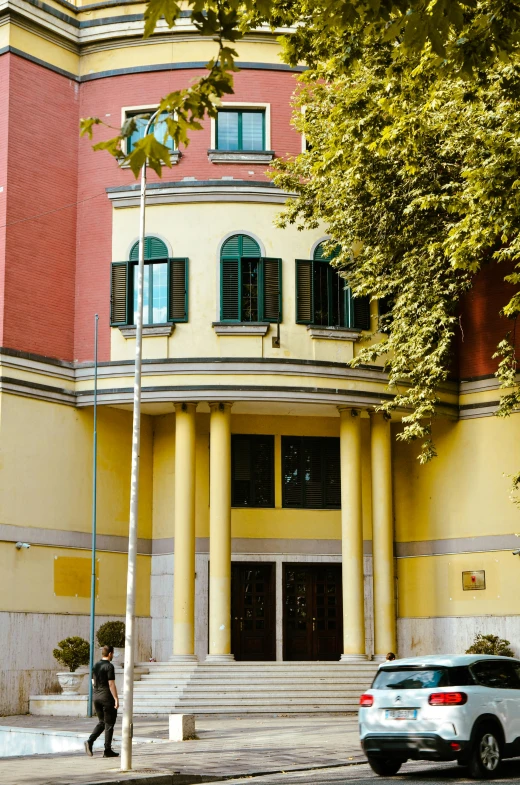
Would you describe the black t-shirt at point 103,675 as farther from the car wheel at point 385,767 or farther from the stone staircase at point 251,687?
A: the stone staircase at point 251,687

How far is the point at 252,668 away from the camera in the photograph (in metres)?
25.7

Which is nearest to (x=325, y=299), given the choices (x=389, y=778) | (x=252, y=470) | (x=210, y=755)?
(x=252, y=470)

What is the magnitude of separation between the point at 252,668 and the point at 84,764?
34.5 ft

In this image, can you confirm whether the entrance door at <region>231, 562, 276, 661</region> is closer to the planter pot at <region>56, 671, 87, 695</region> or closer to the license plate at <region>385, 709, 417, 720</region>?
the planter pot at <region>56, 671, 87, 695</region>

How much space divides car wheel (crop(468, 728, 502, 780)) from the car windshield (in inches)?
29.2

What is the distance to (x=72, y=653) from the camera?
83.4 ft

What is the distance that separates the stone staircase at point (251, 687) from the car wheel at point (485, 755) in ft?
37.0

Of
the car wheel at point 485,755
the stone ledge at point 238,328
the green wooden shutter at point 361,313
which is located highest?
the green wooden shutter at point 361,313

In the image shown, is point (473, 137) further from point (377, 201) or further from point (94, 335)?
point (94, 335)

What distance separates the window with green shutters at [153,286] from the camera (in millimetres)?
27234

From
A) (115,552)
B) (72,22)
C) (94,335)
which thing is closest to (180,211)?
(94,335)

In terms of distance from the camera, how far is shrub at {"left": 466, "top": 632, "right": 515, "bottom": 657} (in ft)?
88.0

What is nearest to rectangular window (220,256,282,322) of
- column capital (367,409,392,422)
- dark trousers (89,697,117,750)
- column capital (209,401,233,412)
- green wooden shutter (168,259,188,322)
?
green wooden shutter (168,259,188,322)

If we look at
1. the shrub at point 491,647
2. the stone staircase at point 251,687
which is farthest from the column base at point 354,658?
the shrub at point 491,647
